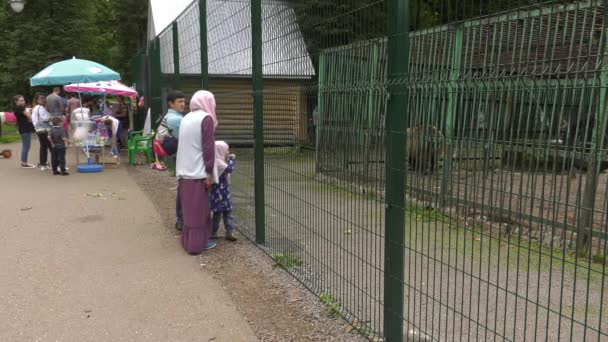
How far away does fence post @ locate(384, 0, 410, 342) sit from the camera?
2928 mm

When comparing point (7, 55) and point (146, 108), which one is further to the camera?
point (7, 55)

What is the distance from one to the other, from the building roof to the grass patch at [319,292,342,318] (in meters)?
1.75

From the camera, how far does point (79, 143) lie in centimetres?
1258

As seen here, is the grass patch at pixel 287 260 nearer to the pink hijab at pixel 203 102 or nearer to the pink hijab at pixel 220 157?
the pink hijab at pixel 220 157

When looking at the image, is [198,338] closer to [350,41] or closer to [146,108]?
[350,41]

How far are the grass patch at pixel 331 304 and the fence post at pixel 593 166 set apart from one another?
223 cm

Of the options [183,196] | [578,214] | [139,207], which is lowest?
[139,207]

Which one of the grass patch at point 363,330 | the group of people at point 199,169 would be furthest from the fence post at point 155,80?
the grass patch at point 363,330

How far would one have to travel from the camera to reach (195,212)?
5.62 m

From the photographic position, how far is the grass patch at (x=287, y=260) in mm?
5090

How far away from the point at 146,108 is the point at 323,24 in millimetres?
12488

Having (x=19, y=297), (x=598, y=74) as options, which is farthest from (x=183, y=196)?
(x=598, y=74)

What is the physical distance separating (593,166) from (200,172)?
4.14m

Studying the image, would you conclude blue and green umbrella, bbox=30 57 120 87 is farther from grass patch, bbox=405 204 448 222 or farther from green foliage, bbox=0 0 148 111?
green foliage, bbox=0 0 148 111
